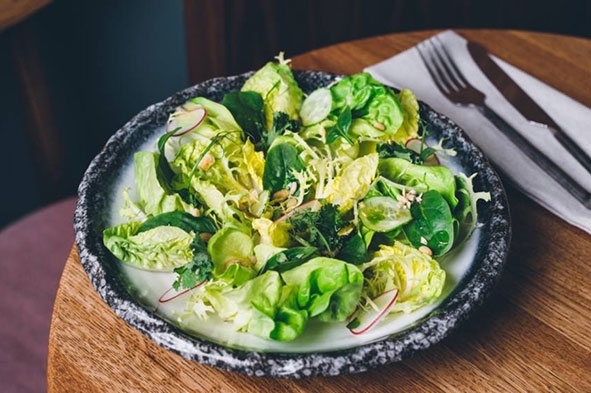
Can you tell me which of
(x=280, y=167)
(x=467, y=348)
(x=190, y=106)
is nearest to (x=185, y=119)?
(x=190, y=106)

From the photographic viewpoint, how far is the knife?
1021mm

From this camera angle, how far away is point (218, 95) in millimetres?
1008

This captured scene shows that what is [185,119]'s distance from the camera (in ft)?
2.98

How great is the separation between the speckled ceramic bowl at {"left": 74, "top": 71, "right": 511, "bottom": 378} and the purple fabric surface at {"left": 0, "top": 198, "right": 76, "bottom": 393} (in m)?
0.36

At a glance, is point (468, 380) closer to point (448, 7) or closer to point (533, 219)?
point (533, 219)

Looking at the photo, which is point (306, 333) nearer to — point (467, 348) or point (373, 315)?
point (373, 315)

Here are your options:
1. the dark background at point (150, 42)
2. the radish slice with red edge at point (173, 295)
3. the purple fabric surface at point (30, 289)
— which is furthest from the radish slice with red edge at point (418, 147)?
the dark background at point (150, 42)

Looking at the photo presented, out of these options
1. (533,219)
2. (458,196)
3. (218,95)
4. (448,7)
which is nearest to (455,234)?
(458,196)

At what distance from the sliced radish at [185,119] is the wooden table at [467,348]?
7.3 inches

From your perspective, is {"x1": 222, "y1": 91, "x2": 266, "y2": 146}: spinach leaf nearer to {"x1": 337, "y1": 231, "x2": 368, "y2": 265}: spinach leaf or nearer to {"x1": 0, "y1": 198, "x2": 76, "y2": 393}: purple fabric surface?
{"x1": 337, "y1": 231, "x2": 368, "y2": 265}: spinach leaf

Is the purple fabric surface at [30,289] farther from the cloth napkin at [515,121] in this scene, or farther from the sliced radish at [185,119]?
the cloth napkin at [515,121]

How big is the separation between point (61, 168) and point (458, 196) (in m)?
1.34

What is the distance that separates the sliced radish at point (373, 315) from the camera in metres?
0.72

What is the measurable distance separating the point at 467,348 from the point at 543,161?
316 mm
